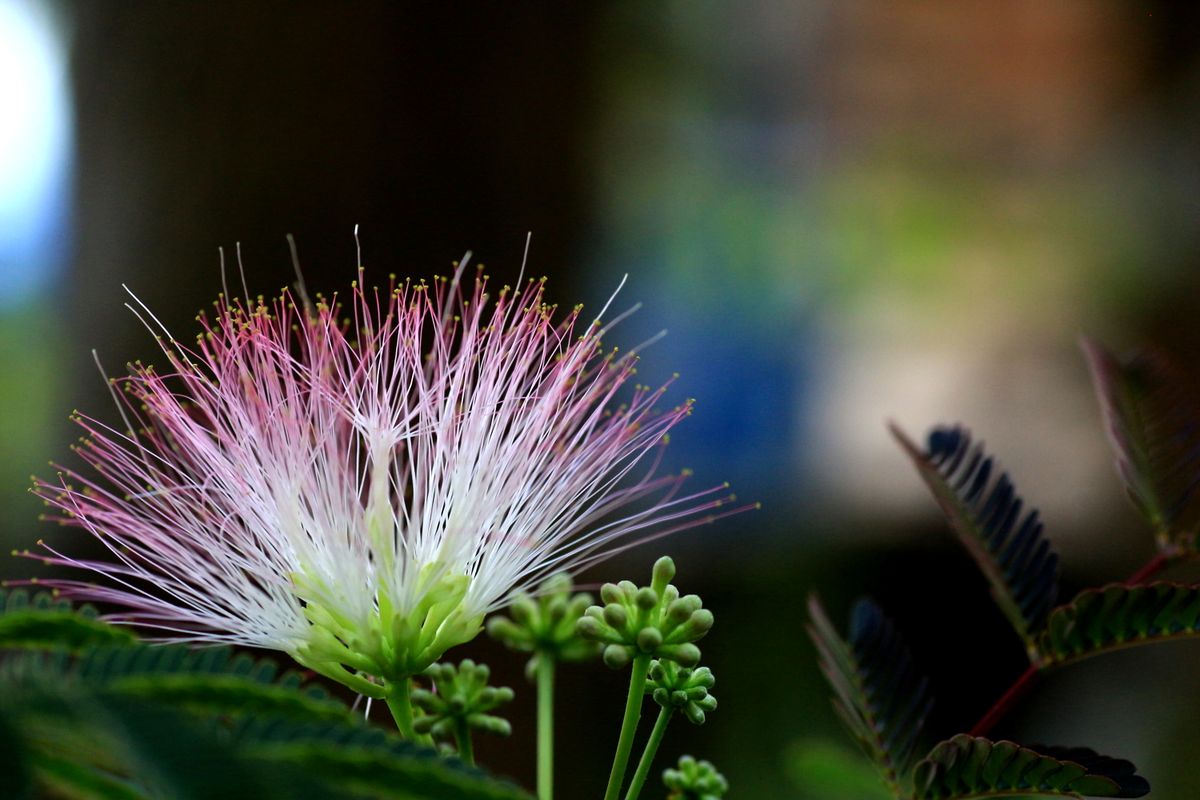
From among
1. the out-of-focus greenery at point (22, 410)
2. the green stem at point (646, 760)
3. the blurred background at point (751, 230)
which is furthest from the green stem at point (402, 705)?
the out-of-focus greenery at point (22, 410)

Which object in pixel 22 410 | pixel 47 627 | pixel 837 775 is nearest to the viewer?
pixel 47 627

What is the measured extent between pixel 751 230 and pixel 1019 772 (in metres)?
2.61

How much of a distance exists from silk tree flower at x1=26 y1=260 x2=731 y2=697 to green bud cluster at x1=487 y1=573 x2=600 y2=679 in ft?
0.13

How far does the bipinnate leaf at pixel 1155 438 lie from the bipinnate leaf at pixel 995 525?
0.25 feet

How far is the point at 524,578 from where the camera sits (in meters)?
0.66

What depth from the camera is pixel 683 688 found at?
535 millimetres

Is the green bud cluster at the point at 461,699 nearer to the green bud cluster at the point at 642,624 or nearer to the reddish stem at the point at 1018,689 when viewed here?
the green bud cluster at the point at 642,624

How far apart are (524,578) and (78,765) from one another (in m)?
0.31

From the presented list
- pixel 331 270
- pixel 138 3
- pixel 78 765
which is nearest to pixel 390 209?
pixel 331 270

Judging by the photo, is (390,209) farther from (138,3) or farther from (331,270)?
(138,3)

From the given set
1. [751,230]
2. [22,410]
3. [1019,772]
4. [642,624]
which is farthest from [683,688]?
[22,410]

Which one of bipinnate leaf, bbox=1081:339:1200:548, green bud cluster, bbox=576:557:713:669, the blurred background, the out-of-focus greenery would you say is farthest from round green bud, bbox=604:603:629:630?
the out-of-focus greenery

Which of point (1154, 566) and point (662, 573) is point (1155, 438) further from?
point (662, 573)

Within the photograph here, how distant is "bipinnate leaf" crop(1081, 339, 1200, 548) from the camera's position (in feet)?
2.05
